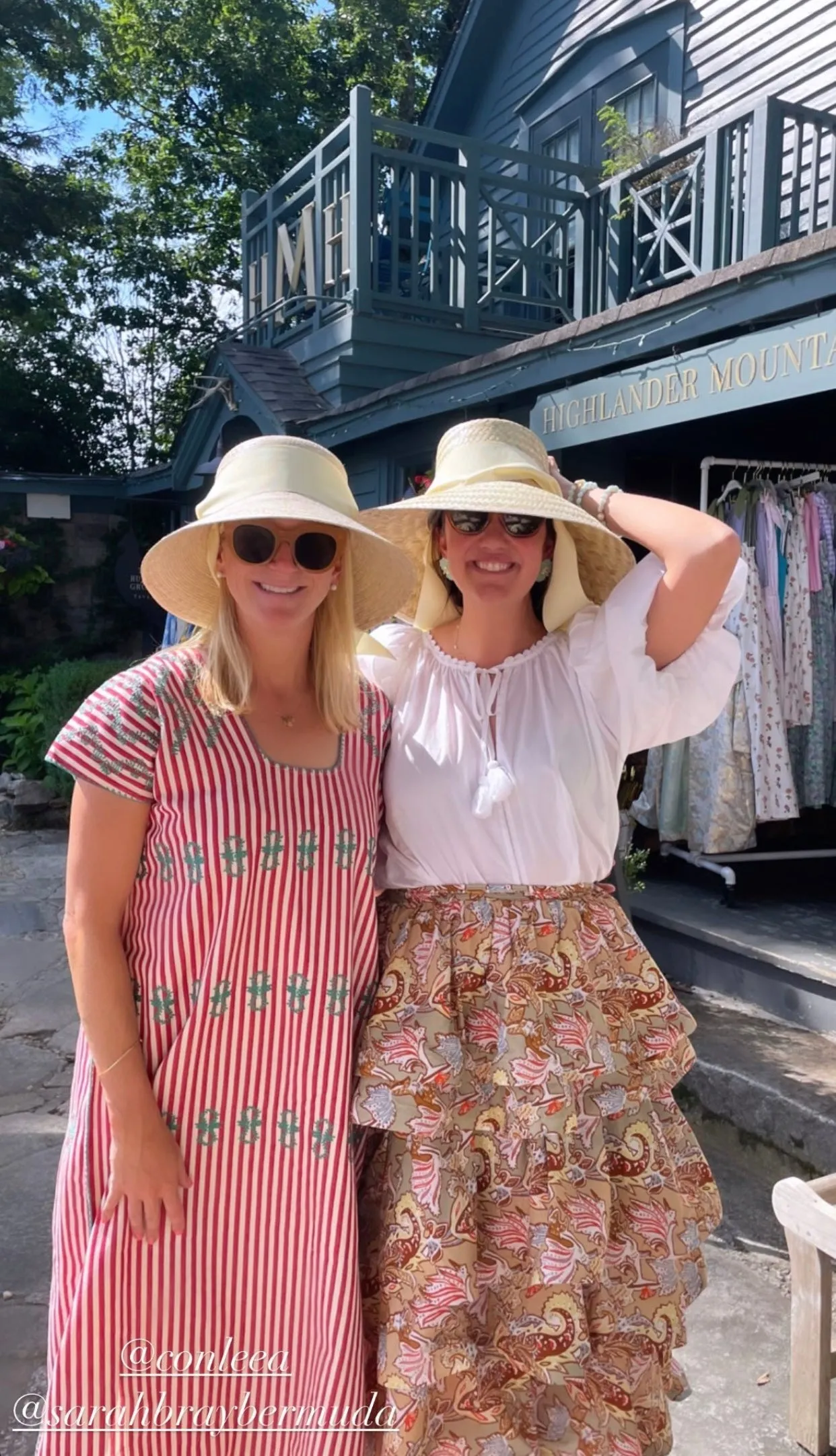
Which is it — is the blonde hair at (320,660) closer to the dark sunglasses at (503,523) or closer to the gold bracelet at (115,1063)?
the dark sunglasses at (503,523)

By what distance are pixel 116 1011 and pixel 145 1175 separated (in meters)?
0.22

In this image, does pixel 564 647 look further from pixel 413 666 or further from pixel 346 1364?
pixel 346 1364

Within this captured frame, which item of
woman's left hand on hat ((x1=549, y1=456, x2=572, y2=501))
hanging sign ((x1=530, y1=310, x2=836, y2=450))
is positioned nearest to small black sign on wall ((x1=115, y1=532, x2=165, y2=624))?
hanging sign ((x1=530, y1=310, x2=836, y2=450))

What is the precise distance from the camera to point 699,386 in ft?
12.2

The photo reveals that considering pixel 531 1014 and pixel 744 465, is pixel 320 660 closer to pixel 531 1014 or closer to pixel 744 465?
pixel 531 1014

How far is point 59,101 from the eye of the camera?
16.4 meters

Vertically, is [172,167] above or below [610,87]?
above

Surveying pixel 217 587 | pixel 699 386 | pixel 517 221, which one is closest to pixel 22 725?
pixel 517 221

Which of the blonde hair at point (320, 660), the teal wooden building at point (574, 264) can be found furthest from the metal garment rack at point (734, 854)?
the blonde hair at point (320, 660)

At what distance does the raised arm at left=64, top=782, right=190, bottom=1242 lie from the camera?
143 centimetres

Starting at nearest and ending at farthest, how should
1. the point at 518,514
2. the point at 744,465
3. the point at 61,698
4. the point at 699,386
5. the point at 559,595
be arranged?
1. the point at 518,514
2. the point at 559,595
3. the point at 699,386
4. the point at 744,465
5. the point at 61,698

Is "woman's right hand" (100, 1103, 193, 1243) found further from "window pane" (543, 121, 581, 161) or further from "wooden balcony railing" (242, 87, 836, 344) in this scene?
"window pane" (543, 121, 581, 161)

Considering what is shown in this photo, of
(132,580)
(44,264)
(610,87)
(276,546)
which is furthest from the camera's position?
(44,264)

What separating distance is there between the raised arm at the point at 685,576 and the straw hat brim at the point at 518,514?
4.8 inches
